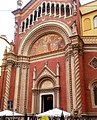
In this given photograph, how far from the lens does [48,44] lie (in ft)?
70.2

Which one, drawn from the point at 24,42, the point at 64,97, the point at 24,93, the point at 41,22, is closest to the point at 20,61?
the point at 24,42

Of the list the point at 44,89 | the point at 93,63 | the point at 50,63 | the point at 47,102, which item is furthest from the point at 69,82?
the point at 47,102

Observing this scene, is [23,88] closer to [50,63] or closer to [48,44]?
[50,63]

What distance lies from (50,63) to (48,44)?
94.5 inches

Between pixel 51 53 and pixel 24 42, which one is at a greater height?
pixel 24 42

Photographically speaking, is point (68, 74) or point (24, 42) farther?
point (24, 42)

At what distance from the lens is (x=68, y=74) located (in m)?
18.3

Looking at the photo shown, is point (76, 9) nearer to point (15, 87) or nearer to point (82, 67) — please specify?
point (82, 67)

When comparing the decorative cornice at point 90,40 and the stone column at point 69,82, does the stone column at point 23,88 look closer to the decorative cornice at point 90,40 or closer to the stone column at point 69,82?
the stone column at point 69,82

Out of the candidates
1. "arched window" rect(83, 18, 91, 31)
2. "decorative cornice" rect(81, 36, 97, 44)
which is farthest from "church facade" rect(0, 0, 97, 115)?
"arched window" rect(83, 18, 91, 31)

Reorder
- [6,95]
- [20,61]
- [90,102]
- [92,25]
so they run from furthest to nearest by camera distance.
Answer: [92,25]
[20,61]
[6,95]
[90,102]

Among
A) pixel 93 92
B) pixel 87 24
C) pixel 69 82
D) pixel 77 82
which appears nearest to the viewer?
pixel 77 82

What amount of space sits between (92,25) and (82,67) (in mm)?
7714

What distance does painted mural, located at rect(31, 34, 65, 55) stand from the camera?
20781 mm
